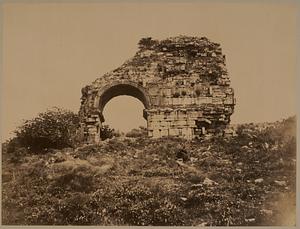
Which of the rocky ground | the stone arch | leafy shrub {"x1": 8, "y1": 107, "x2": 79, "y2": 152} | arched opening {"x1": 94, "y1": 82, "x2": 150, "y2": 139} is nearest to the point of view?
the rocky ground

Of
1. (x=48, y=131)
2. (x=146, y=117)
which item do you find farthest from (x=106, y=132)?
(x=48, y=131)

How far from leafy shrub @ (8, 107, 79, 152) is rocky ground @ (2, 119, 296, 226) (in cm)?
12

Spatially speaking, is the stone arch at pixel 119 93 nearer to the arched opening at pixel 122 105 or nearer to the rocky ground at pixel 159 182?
the arched opening at pixel 122 105

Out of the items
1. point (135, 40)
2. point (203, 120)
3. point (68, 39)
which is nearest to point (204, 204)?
point (203, 120)

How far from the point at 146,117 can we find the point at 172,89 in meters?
0.46

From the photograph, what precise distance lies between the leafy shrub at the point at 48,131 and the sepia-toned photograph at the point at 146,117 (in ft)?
0.04

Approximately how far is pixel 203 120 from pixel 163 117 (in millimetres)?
472

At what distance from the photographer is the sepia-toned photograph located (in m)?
6.42

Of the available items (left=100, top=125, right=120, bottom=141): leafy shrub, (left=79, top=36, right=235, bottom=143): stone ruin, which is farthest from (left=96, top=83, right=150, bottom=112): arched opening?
(left=100, top=125, right=120, bottom=141): leafy shrub

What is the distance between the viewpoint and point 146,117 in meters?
6.77

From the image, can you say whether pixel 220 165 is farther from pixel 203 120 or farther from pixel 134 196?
pixel 134 196

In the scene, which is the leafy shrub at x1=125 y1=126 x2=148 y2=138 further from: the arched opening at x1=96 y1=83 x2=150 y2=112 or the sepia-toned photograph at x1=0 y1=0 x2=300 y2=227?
the arched opening at x1=96 y1=83 x2=150 y2=112

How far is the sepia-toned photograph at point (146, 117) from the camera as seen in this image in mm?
6418

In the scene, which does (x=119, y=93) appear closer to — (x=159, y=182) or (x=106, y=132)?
(x=106, y=132)
